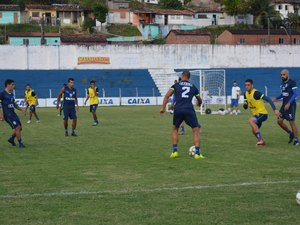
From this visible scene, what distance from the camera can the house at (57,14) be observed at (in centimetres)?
9969

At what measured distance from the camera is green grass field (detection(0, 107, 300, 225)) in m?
7.76

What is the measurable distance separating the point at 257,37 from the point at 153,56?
73.4 feet


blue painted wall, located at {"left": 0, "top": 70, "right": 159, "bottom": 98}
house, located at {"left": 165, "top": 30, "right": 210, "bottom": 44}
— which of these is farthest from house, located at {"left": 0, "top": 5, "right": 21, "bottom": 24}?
blue painted wall, located at {"left": 0, "top": 70, "right": 159, "bottom": 98}

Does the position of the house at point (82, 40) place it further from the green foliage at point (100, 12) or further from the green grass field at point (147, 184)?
the green grass field at point (147, 184)

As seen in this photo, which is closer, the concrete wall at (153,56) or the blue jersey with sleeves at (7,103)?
the blue jersey with sleeves at (7,103)

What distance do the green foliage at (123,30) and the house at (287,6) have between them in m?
30.2

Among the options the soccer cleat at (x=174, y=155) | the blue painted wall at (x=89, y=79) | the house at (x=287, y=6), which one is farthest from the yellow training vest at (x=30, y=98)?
the house at (x=287, y=6)

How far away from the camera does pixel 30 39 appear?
83625 millimetres

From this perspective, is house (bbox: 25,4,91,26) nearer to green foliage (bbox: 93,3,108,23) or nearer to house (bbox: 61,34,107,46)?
green foliage (bbox: 93,3,108,23)

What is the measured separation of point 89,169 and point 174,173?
1788 millimetres

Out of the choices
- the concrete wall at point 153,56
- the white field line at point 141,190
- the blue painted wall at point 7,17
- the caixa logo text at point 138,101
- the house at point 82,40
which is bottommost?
the caixa logo text at point 138,101

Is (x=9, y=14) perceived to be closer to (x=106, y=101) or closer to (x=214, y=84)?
(x=106, y=101)

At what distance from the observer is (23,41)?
82812mm

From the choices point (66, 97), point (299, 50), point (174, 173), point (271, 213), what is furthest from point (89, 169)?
point (299, 50)
